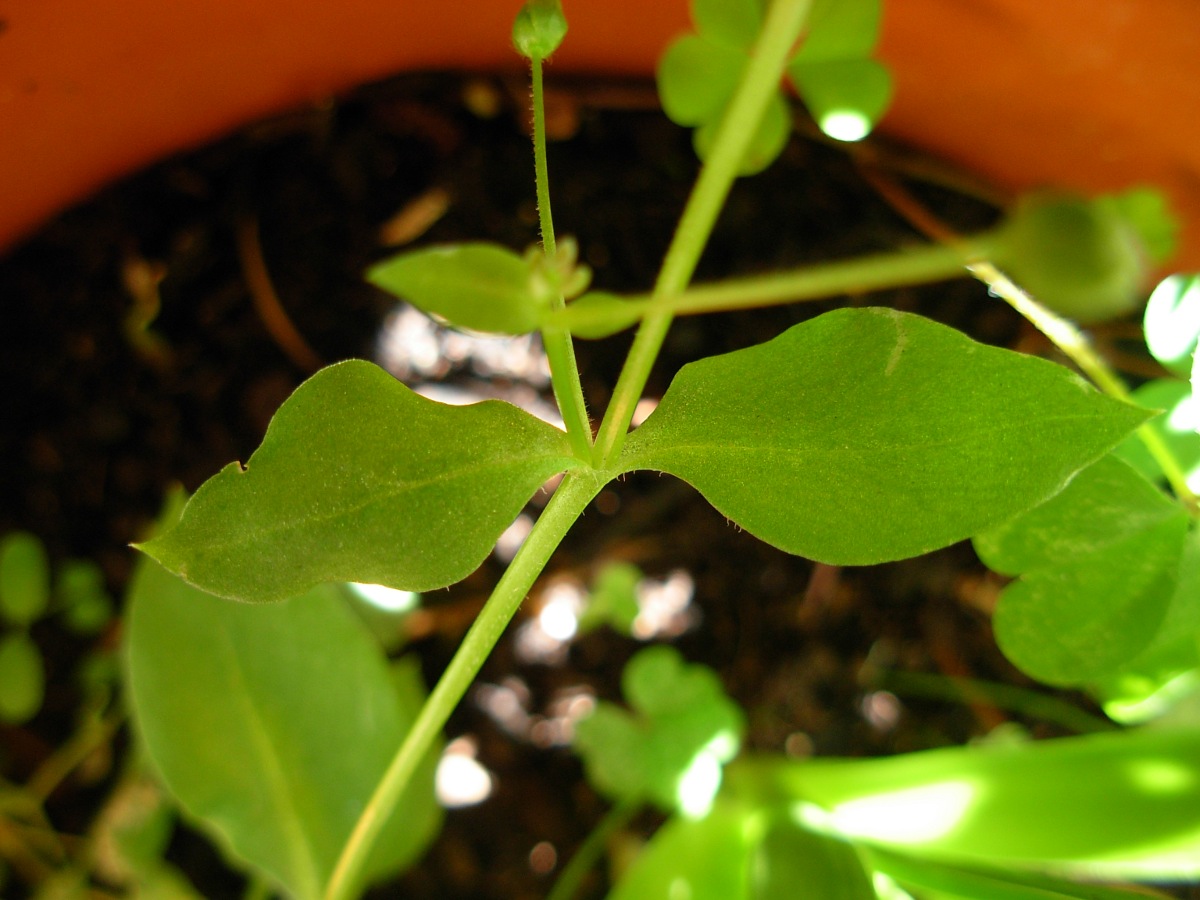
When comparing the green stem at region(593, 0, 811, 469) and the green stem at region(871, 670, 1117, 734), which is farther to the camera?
the green stem at region(871, 670, 1117, 734)

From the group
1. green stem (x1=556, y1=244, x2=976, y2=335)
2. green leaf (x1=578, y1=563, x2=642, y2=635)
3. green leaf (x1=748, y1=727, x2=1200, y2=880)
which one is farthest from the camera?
green leaf (x1=578, y1=563, x2=642, y2=635)

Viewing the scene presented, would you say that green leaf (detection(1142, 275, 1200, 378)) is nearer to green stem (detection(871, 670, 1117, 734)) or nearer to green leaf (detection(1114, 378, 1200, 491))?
green leaf (detection(1114, 378, 1200, 491))

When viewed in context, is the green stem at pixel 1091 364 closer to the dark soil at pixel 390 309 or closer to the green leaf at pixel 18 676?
the dark soil at pixel 390 309

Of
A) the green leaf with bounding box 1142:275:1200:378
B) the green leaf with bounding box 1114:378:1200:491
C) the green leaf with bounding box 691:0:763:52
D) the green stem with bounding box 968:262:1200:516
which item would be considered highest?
the green leaf with bounding box 1142:275:1200:378

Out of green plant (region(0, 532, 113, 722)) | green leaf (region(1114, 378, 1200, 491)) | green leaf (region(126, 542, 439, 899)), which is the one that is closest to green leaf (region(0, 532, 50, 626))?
green plant (region(0, 532, 113, 722))

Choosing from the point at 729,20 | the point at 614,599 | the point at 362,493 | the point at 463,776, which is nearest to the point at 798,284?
the point at 362,493

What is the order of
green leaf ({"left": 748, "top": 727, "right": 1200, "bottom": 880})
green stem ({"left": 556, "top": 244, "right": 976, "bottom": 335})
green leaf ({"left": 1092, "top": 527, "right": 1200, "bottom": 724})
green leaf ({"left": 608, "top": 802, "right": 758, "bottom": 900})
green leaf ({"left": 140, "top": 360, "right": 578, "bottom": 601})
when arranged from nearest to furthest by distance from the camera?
green stem ({"left": 556, "top": 244, "right": 976, "bottom": 335}) → green leaf ({"left": 140, "top": 360, "right": 578, "bottom": 601}) → green leaf ({"left": 1092, "top": 527, "right": 1200, "bottom": 724}) → green leaf ({"left": 748, "top": 727, "right": 1200, "bottom": 880}) → green leaf ({"left": 608, "top": 802, "right": 758, "bottom": 900})

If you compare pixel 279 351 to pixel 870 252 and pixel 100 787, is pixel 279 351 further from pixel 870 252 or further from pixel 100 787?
pixel 870 252
